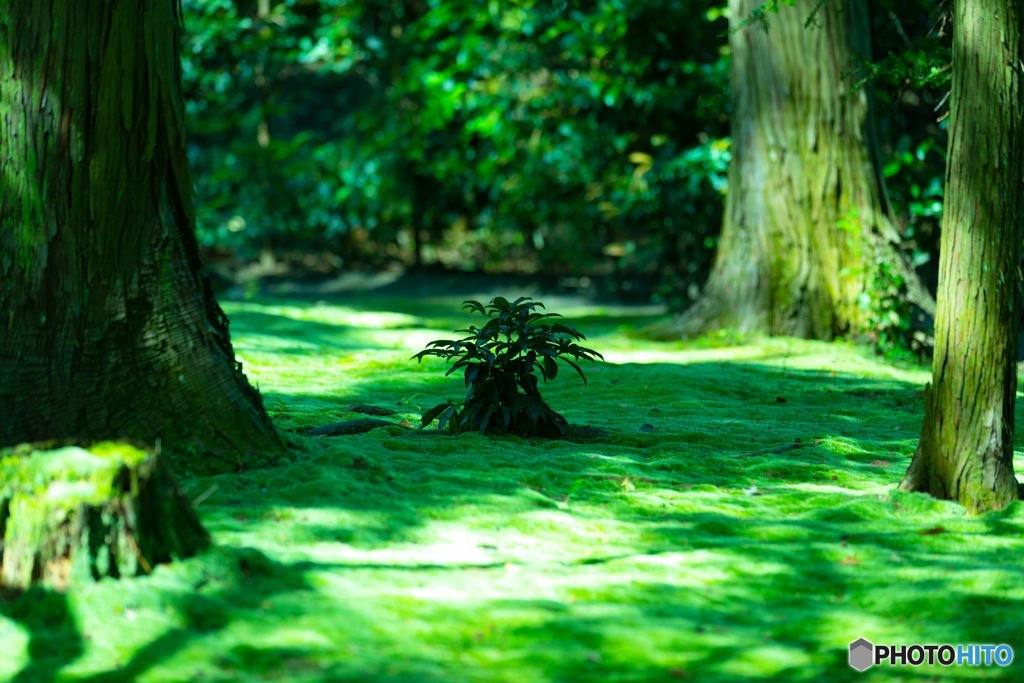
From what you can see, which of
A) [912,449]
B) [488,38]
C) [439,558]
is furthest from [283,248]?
[439,558]

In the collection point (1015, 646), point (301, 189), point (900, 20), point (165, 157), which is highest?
point (900, 20)

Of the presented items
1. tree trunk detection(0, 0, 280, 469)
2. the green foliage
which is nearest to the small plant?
tree trunk detection(0, 0, 280, 469)

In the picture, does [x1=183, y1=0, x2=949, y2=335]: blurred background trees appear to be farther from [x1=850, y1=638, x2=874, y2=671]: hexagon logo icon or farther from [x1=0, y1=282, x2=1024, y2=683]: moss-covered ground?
[x1=850, y1=638, x2=874, y2=671]: hexagon logo icon

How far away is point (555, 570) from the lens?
3.75 metres

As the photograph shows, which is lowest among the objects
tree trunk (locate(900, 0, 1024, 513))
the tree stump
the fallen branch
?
the fallen branch

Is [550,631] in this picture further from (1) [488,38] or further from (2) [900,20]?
(1) [488,38]

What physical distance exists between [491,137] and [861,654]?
38.7 feet

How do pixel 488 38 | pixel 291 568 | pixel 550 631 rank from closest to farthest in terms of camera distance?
pixel 550 631
pixel 291 568
pixel 488 38

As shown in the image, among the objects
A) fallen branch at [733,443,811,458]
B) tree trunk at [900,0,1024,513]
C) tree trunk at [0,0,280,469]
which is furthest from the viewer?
fallen branch at [733,443,811,458]

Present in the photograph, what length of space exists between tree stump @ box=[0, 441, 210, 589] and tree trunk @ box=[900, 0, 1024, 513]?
301 cm

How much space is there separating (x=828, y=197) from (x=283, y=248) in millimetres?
9508

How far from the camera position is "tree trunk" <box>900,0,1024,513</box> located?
4.37 m

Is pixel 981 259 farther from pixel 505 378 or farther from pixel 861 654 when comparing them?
pixel 505 378

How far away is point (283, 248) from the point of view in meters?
17.0
